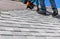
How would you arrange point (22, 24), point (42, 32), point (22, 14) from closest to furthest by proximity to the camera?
point (42, 32), point (22, 24), point (22, 14)

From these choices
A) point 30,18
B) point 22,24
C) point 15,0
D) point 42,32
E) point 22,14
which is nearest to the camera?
point 42,32

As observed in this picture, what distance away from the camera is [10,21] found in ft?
19.7

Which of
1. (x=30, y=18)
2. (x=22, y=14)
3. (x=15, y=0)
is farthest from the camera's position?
(x=15, y=0)

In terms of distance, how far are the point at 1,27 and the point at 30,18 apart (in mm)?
1469

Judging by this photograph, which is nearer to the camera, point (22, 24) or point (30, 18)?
point (22, 24)

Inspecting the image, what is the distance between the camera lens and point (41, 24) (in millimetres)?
5836

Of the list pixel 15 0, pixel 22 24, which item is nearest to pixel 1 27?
pixel 22 24

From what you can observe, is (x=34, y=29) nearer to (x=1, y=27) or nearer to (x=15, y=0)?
(x=1, y=27)

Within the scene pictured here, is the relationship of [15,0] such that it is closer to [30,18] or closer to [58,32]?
[30,18]

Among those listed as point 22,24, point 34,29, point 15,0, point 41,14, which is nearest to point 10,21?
point 22,24

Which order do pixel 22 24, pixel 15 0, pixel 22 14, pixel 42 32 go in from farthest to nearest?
pixel 15 0, pixel 22 14, pixel 22 24, pixel 42 32

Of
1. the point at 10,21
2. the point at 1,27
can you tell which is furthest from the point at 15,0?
the point at 1,27

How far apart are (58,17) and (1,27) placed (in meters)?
2.12

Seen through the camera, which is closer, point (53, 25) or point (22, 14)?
point (53, 25)
